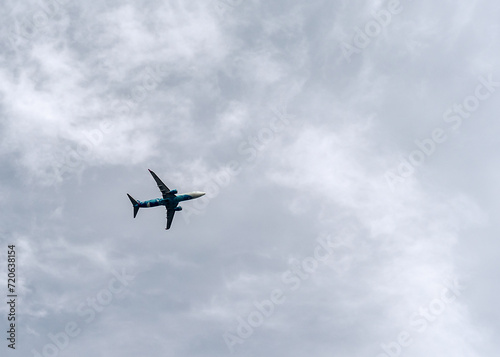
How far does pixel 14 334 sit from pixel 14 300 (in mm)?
10124

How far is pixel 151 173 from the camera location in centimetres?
19925

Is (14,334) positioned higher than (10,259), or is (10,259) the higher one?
(10,259)

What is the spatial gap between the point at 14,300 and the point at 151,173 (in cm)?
6064

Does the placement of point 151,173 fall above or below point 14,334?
above

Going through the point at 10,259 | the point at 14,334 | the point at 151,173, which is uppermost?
the point at 151,173

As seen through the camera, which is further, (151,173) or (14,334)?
(151,173)

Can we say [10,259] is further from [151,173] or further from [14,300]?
[151,173]

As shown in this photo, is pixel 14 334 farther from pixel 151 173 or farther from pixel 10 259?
pixel 151 173

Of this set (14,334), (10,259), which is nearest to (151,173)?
(10,259)

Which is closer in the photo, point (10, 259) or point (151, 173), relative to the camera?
point (10, 259)

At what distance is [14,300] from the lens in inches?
6767

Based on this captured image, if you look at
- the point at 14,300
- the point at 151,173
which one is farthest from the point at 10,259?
the point at 151,173

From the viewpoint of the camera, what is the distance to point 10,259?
17238 centimetres

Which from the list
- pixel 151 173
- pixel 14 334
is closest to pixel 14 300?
pixel 14 334
